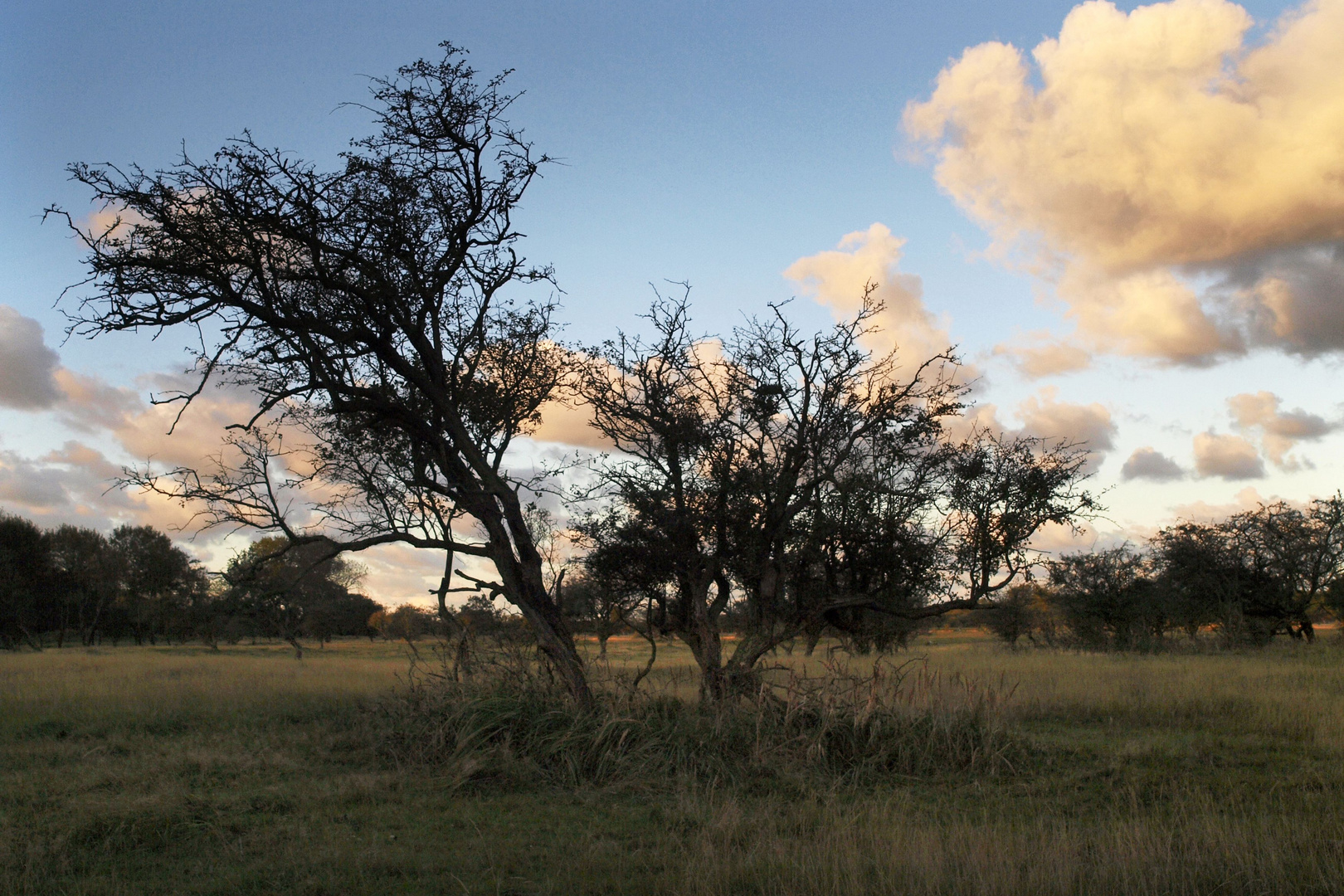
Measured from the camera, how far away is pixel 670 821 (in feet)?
24.4

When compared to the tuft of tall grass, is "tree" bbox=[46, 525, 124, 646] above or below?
above

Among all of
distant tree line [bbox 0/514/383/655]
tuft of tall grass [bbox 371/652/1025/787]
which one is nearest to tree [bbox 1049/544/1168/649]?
tuft of tall grass [bbox 371/652/1025/787]

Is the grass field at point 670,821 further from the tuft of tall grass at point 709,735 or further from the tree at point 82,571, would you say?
the tree at point 82,571

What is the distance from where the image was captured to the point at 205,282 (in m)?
10.5

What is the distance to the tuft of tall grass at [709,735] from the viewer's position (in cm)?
938

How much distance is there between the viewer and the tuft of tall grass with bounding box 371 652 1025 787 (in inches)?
369

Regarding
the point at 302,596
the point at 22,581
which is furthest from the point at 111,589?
the point at 302,596

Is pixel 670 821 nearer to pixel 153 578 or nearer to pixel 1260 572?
pixel 1260 572

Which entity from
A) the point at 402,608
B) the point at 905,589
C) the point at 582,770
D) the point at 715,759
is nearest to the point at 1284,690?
the point at 905,589

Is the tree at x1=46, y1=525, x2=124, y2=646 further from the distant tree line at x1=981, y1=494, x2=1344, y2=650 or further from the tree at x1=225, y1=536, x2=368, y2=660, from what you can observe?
the distant tree line at x1=981, y1=494, x2=1344, y2=650

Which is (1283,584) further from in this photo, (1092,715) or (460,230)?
(460,230)

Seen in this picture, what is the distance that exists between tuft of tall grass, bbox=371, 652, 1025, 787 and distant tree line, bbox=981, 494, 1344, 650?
27713mm

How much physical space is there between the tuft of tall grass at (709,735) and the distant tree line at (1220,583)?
2771 centimetres

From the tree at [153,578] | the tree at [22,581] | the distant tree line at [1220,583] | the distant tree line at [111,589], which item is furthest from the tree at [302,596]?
the distant tree line at [1220,583]
